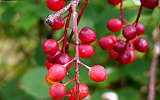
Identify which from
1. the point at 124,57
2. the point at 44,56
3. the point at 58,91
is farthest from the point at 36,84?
the point at 58,91

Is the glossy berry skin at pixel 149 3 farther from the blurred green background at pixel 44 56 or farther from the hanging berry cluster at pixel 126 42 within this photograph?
the blurred green background at pixel 44 56

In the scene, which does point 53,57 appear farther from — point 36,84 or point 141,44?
point 36,84

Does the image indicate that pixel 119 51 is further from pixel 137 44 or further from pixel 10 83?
pixel 10 83

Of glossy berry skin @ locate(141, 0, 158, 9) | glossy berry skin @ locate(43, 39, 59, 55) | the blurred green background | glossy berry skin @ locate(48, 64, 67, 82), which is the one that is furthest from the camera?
the blurred green background

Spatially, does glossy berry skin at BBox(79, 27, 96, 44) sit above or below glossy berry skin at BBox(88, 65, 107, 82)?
above

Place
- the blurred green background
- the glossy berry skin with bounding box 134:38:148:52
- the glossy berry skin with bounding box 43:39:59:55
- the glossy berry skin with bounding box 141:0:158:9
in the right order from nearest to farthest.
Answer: the glossy berry skin with bounding box 43:39:59:55
the glossy berry skin with bounding box 141:0:158:9
the glossy berry skin with bounding box 134:38:148:52
the blurred green background

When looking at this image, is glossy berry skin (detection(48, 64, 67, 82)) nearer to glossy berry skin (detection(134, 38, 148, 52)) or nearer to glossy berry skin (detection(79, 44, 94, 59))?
glossy berry skin (detection(79, 44, 94, 59))

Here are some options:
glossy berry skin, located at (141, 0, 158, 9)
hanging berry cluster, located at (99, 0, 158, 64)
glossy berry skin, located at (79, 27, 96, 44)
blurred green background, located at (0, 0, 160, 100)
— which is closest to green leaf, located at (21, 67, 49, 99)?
blurred green background, located at (0, 0, 160, 100)

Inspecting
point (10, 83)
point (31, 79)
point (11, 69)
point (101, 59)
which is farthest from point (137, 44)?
point (11, 69)
